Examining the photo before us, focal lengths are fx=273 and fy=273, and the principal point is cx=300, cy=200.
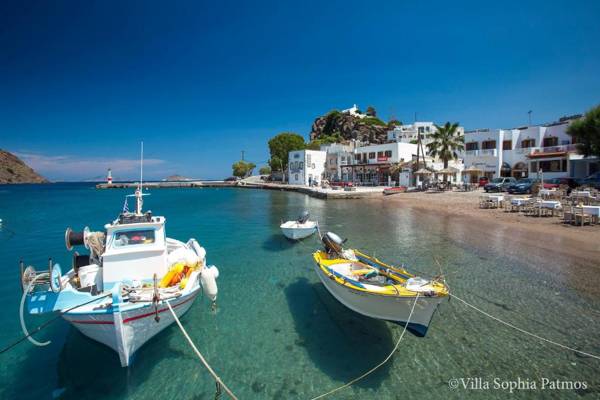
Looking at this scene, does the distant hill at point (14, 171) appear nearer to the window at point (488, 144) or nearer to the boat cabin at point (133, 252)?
the boat cabin at point (133, 252)

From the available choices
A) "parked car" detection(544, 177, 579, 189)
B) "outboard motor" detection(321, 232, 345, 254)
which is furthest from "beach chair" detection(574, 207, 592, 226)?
"outboard motor" detection(321, 232, 345, 254)

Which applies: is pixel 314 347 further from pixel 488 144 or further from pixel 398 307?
pixel 488 144

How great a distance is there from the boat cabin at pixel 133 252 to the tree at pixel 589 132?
135ft

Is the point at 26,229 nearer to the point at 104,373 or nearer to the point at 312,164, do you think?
the point at 104,373

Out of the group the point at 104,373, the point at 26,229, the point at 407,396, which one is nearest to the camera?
the point at 407,396

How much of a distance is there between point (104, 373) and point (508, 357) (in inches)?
362

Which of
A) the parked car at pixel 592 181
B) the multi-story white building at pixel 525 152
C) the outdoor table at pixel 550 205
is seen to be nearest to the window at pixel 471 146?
the multi-story white building at pixel 525 152

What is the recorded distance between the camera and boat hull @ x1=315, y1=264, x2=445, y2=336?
5836 millimetres

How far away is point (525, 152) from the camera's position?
40219 millimetres

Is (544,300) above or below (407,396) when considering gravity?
above

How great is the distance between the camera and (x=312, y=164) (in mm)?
63594

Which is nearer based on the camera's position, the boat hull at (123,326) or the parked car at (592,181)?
the boat hull at (123,326)

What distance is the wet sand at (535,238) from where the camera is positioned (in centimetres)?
1111

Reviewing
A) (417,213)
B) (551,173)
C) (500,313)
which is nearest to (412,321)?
(500,313)
